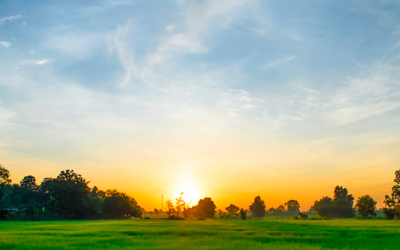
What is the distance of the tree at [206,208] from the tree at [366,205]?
47.5 metres

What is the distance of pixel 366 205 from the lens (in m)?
86.8

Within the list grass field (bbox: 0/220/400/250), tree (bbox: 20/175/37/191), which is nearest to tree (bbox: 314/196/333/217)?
→ grass field (bbox: 0/220/400/250)

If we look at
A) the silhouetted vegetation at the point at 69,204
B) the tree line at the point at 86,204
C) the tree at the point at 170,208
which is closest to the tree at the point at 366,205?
the tree line at the point at 86,204

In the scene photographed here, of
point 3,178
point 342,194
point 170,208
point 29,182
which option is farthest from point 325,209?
point 29,182

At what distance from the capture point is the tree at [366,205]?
283 feet

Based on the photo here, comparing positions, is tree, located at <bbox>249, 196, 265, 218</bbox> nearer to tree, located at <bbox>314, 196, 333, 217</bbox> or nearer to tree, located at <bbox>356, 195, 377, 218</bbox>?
tree, located at <bbox>314, 196, 333, 217</bbox>

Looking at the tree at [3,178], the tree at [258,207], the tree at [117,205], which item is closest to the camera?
the tree at [3,178]

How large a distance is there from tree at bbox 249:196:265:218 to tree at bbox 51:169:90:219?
253 ft

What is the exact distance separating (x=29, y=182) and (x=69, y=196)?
68733 mm

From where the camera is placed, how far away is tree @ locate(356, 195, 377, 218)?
86238mm

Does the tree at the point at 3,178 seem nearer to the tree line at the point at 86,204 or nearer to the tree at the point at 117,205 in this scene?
the tree line at the point at 86,204

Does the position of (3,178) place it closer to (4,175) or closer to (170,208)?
(4,175)

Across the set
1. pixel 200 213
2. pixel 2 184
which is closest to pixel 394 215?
pixel 200 213

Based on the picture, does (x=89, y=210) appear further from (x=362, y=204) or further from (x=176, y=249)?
(x=362, y=204)
